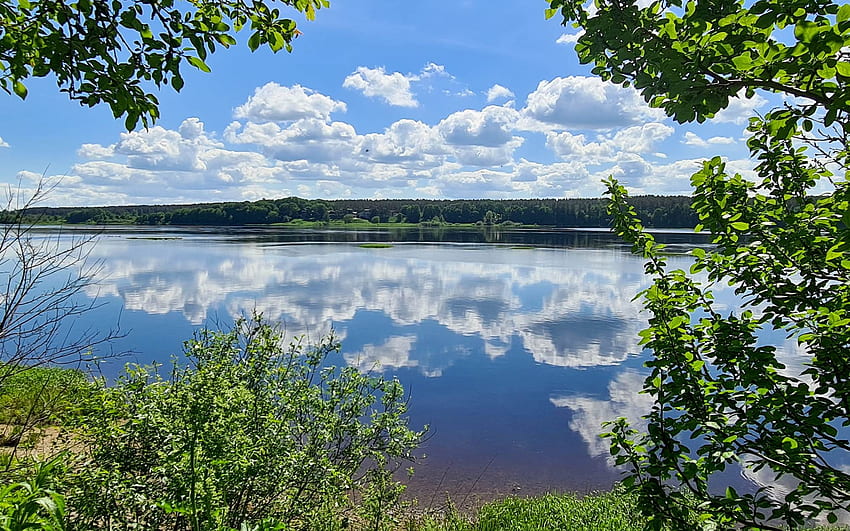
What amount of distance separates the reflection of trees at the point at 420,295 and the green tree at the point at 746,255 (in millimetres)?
11586

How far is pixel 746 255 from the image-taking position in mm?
2750

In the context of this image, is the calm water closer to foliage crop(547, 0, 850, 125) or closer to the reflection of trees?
the reflection of trees

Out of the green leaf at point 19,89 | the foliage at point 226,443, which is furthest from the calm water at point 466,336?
the green leaf at point 19,89

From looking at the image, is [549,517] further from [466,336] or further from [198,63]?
[466,336]

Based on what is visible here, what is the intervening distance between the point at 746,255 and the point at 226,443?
316 centimetres

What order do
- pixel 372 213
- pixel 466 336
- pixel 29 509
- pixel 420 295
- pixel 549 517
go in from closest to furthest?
1. pixel 29 509
2. pixel 549 517
3. pixel 466 336
4. pixel 420 295
5. pixel 372 213

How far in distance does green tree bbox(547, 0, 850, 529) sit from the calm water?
235 inches

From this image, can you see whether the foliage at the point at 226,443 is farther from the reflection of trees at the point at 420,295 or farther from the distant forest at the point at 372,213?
the distant forest at the point at 372,213

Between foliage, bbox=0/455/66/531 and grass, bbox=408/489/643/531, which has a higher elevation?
foliage, bbox=0/455/66/531

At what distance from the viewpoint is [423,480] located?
27.4 feet

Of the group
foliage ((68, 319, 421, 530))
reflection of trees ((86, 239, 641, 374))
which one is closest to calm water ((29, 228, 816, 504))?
reflection of trees ((86, 239, 641, 374))

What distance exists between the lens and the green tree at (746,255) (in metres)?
1.94

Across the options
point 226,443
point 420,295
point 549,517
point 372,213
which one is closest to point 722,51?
point 226,443

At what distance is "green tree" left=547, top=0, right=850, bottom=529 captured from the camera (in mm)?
1940
